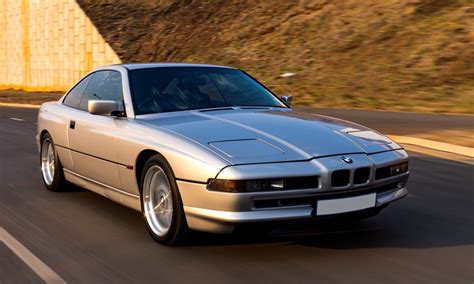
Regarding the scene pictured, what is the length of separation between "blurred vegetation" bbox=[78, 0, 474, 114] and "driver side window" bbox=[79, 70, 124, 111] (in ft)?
34.9

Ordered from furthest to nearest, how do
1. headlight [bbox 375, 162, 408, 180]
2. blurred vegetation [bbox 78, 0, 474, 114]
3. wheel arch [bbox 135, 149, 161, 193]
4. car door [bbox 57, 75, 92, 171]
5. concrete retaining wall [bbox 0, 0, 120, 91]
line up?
1. concrete retaining wall [bbox 0, 0, 120, 91]
2. blurred vegetation [bbox 78, 0, 474, 114]
3. car door [bbox 57, 75, 92, 171]
4. wheel arch [bbox 135, 149, 161, 193]
5. headlight [bbox 375, 162, 408, 180]

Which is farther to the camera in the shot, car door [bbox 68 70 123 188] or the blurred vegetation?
the blurred vegetation

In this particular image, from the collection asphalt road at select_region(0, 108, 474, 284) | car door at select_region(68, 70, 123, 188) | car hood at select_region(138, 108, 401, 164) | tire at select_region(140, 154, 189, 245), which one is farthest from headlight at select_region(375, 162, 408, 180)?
car door at select_region(68, 70, 123, 188)

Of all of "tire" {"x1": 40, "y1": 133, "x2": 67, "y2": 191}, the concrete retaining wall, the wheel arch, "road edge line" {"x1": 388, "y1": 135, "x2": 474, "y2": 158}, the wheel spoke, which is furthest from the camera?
the concrete retaining wall

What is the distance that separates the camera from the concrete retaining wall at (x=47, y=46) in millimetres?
34219

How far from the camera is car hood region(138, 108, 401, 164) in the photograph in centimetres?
444

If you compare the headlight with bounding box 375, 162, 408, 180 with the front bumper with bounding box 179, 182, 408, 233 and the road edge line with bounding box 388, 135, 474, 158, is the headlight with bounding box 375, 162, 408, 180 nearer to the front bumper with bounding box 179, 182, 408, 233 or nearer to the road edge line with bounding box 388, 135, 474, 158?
the front bumper with bounding box 179, 182, 408, 233

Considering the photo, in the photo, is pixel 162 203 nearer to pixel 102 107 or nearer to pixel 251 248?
pixel 251 248

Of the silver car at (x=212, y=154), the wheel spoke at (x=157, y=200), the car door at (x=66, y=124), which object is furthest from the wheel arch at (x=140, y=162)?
the car door at (x=66, y=124)

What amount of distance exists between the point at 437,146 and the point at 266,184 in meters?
6.55

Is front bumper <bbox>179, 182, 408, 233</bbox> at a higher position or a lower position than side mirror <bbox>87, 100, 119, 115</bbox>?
lower

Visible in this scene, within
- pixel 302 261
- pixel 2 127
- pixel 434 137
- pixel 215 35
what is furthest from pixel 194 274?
pixel 215 35

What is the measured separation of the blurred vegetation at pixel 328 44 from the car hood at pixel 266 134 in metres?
10.7

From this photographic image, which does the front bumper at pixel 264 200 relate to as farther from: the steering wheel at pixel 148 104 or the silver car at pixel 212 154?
the steering wheel at pixel 148 104
